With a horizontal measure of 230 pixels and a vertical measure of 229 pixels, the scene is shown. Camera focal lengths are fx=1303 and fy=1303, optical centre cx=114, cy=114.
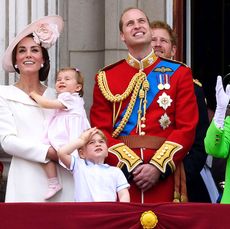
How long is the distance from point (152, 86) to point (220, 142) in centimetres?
88

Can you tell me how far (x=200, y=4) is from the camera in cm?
1134

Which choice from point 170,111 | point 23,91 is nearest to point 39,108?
point 23,91

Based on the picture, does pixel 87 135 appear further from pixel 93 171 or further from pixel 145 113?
pixel 145 113

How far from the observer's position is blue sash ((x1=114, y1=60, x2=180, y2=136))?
28.0 ft

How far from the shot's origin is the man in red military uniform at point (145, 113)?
8344 millimetres

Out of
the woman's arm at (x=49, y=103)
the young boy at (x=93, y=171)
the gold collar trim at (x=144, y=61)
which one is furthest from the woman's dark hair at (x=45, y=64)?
the young boy at (x=93, y=171)

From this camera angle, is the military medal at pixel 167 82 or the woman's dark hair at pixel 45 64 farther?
the woman's dark hair at pixel 45 64

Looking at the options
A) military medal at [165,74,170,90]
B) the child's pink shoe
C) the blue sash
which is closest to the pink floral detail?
the blue sash

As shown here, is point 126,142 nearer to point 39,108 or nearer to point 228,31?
point 39,108

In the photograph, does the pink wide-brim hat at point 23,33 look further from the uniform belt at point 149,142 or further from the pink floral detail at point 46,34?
the uniform belt at point 149,142

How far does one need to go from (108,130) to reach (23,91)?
616 millimetres

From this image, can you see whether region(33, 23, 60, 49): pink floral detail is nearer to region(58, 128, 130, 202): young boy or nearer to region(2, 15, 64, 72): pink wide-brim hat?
region(2, 15, 64, 72): pink wide-brim hat

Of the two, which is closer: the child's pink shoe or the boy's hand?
the boy's hand

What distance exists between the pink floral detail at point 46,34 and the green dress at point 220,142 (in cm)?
136
